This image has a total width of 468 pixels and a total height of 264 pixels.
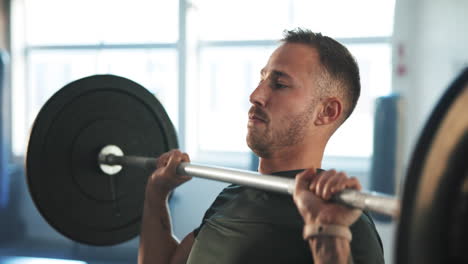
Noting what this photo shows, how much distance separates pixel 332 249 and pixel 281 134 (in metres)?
0.50

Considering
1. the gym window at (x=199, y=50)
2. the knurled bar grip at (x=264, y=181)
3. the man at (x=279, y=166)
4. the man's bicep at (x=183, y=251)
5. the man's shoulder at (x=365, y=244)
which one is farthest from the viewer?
the gym window at (x=199, y=50)

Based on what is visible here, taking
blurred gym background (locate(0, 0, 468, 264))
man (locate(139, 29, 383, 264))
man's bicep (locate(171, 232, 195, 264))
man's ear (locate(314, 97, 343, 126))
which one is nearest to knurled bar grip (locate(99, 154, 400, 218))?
man (locate(139, 29, 383, 264))

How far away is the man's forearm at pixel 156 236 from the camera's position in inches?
58.4

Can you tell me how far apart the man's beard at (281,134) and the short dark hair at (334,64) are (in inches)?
4.5

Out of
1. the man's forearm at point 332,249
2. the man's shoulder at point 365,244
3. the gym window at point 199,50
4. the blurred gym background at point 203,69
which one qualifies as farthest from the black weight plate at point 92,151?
the gym window at point 199,50

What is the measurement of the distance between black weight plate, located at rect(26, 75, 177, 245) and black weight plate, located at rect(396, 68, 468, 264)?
1.33 meters

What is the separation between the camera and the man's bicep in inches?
56.3

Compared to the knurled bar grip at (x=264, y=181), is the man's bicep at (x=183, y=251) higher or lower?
lower

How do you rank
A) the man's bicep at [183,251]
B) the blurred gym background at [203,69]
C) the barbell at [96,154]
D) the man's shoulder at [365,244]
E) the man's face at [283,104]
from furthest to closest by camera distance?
1. the blurred gym background at [203,69]
2. the barbell at [96,154]
3. the man's bicep at [183,251]
4. the man's face at [283,104]
5. the man's shoulder at [365,244]

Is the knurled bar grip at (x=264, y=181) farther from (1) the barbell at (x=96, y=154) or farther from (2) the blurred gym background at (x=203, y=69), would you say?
(2) the blurred gym background at (x=203, y=69)

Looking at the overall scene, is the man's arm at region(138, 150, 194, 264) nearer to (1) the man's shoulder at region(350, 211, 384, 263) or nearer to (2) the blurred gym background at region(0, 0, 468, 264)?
(1) the man's shoulder at region(350, 211, 384, 263)

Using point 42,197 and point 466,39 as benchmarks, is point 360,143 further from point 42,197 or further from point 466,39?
point 42,197

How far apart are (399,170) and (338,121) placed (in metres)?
2.65

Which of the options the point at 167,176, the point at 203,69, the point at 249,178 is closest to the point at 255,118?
the point at 249,178
